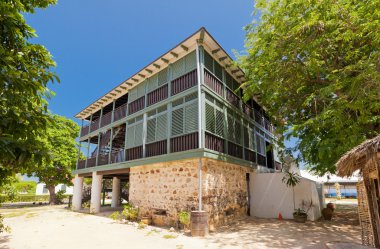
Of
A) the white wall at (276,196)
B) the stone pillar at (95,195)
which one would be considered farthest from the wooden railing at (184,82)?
the stone pillar at (95,195)

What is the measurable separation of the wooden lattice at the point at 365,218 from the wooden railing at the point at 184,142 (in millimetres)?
5328

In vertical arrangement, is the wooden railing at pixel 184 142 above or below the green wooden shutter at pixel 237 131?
below

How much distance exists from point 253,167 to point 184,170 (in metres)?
4.97

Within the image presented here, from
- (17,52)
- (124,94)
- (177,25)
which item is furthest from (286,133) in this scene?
(124,94)

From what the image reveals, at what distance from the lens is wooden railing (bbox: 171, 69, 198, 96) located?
995cm

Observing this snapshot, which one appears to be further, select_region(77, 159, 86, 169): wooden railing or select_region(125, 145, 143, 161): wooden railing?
select_region(77, 159, 86, 169): wooden railing

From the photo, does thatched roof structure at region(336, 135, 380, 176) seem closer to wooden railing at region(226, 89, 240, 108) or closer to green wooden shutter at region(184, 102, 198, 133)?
green wooden shutter at region(184, 102, 198, 133)

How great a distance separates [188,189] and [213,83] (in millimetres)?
5013

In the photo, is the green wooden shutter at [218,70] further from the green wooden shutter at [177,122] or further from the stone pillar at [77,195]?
the stone pillar at [77,195]

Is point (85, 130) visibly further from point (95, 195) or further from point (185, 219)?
point (185, 219)

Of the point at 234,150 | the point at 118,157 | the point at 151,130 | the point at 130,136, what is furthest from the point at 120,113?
the point at 234,150

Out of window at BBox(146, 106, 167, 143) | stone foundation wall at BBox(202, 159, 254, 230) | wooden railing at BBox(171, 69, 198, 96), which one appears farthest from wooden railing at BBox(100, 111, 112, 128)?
stone foundation wall at BBox(202, 159, 254, 230)

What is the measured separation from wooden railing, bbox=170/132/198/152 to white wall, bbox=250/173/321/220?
4.66m

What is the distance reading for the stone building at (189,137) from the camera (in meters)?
9.01
